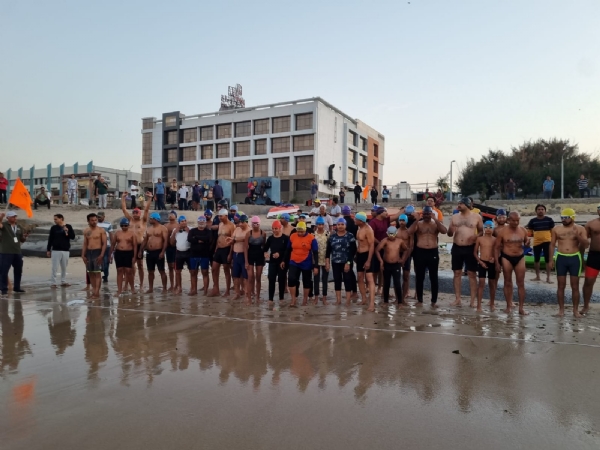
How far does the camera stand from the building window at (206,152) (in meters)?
58.3

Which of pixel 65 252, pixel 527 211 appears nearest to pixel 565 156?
pixel 527 211

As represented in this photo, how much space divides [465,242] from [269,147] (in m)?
47.1

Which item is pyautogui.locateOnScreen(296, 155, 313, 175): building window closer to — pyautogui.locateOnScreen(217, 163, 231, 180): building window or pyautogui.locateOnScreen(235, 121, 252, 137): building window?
pyautogui.locateOnScreen(235, 121, 252, 137): building window

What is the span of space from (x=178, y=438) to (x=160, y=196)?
69.5ft

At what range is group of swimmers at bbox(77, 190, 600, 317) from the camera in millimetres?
8133

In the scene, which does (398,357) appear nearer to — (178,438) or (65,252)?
(178,438)

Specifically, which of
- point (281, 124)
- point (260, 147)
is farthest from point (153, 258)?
point (260, 147)

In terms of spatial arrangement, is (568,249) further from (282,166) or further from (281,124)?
(281,124)

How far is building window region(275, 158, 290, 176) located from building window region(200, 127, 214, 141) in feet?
31.5

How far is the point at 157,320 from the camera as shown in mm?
7195

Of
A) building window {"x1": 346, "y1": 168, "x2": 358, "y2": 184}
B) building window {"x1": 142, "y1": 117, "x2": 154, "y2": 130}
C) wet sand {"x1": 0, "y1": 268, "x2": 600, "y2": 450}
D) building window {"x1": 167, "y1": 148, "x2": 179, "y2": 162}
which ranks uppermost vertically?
building window {"x1": 142, "y1": 117, "x2": 154, "y2": 130}

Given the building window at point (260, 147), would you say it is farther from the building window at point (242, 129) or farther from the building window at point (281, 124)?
the building window at point (281, 124)

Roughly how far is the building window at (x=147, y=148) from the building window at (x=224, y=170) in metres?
10.8

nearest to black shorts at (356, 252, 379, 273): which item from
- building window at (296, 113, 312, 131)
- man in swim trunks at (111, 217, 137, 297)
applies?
man in swim trunks at (111, 217, 137, 297)
